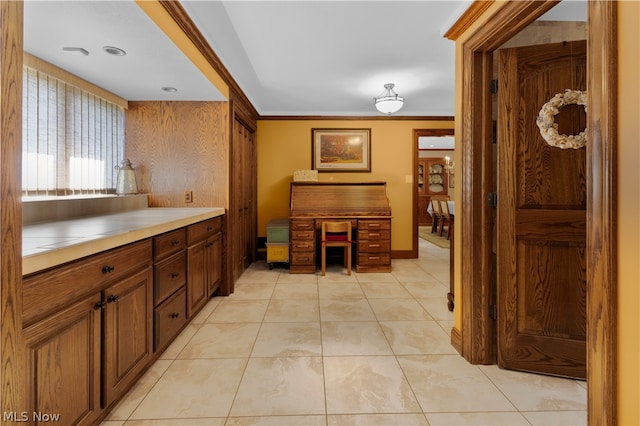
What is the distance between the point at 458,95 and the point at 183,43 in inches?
71.7

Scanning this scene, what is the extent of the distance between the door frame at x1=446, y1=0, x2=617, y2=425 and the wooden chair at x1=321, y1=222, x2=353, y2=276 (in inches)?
73.9

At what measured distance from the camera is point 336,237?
3.99 meters

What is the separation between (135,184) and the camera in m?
2.91

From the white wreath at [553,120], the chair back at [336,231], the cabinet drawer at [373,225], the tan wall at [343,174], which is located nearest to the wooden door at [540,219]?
the white wreath at [553,120]

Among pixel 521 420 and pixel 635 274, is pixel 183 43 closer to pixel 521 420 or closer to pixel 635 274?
pixel 635 274

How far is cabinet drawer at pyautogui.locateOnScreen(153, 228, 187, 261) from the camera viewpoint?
6.03ft

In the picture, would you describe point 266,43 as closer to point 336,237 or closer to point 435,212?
point 336,237

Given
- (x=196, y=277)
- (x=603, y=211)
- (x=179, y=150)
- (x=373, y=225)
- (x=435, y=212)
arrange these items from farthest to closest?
(x=435, y=212), (x=373, y=225), (x=179, y=150), (x=196, y=277), (x=603, y=211)

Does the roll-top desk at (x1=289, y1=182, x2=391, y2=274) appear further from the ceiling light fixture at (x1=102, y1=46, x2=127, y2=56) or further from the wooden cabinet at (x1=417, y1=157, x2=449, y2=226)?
the wooden cabinet at (x1=417, y1=157, x2=449, y2=226)

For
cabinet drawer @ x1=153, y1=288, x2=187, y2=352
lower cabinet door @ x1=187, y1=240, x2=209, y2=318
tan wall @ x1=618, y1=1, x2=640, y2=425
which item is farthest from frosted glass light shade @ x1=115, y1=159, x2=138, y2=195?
tan wall @ x1=618, y1=1, x2=640, y2=425

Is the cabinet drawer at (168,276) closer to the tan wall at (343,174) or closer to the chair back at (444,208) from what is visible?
the tan wall at (343,174)

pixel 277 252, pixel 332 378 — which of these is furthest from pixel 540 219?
pixel 277 252

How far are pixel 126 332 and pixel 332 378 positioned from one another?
1.08 metres

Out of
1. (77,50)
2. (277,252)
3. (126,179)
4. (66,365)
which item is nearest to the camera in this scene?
(66,365)
